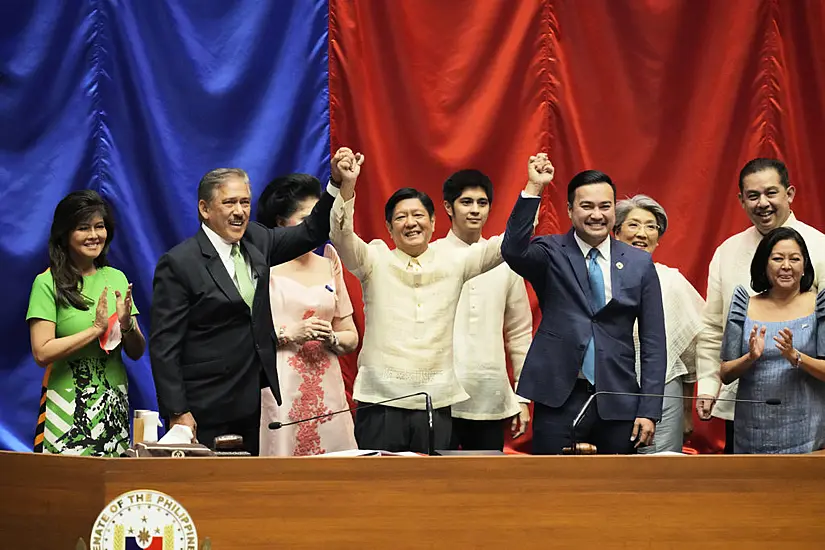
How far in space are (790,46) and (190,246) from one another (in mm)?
2886

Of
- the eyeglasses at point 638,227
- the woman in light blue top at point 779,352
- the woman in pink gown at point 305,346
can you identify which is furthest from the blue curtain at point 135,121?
the woman in light blue top at point 779,352

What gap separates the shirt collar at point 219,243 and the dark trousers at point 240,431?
50 centimetres

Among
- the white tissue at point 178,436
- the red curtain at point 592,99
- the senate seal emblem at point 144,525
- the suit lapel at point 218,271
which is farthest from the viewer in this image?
the red curtain at point 592,99

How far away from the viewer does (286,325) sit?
13.1 ft

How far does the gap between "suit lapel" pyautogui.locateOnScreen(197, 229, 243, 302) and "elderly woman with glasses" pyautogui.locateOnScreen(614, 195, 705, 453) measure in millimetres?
1486

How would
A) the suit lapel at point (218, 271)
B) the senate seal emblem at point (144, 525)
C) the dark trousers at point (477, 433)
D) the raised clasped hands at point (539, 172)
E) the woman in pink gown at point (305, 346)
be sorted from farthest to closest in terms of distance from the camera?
the dark trousers at point (477, 433) → the woman in pink gown at point (305, 346) → the suit lapel at point (218, 271) → the raised clasped hands at point (539, 172) → the senate seal emblem at point (144, 525)

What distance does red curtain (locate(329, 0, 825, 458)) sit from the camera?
4941 mm

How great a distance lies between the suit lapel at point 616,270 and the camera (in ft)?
11.5

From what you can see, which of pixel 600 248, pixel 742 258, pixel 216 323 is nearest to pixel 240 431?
pixel 216 323

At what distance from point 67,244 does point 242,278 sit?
2.30ft

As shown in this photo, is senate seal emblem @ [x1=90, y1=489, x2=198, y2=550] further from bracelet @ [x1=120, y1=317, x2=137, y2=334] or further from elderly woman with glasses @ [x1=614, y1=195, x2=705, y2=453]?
elderly woman with glasses @ [x1=614, y1=195, x2=705, y2=453]

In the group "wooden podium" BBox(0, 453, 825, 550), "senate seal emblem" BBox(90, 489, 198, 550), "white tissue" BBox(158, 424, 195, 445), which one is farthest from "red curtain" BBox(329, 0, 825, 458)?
"senate seal emblem" BBox(90, 489, 198, 550)

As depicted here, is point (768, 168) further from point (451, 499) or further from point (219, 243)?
point (451, 499)

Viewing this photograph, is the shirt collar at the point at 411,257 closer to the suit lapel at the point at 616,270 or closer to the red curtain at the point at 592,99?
the suit lapel at the point at 616,270
